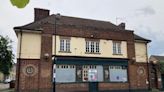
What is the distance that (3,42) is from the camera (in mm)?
35219

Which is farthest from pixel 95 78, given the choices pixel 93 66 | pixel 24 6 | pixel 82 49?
pixel 24 6

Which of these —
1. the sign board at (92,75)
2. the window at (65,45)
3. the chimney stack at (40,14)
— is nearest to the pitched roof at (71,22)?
the chimney stack at (40,14)

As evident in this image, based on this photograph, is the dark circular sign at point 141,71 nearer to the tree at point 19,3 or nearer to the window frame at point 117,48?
the window frame at point 117,48

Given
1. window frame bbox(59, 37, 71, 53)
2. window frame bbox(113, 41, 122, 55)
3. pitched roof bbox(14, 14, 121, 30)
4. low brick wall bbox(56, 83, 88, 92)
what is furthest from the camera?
window frame bbox(113, 41, 122, 55)

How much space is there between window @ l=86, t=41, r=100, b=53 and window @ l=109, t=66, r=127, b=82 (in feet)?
9.20

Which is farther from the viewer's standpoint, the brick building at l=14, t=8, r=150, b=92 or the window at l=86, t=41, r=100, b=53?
the window at l=86, t=41, r=100, b=53

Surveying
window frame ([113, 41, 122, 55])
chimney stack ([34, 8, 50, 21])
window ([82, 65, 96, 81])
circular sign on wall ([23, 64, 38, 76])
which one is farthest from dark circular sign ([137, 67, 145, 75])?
chimney stack ([34, 8, 50, 21])

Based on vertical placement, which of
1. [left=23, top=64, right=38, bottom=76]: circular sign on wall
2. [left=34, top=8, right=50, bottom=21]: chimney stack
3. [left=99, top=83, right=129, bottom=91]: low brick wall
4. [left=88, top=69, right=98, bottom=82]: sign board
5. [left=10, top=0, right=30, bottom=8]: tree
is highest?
[left=34, top=8, right=50, bottom=21]: chimney stack

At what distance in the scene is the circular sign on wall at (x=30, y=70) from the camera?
24.7m

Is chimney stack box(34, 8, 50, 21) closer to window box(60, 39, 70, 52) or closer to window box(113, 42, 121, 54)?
window box(60, 39, 70, 52)

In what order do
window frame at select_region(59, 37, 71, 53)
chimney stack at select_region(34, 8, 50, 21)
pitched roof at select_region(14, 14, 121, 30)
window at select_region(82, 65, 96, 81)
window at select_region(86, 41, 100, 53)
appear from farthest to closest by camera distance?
chimney stack at select_region(34, 8, 50, 21), pitched roof at select_region(14, 14, 121, 30), window at select_region(86, 41, 100, 53), window at select_region(82, 65, 96, 81), window frame at select_region(59, 37, 71, 53)

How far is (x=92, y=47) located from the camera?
2803 centimetres

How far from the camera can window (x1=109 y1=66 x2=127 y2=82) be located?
28391mm

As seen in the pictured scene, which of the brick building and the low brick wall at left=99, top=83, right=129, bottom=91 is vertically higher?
the brick building
